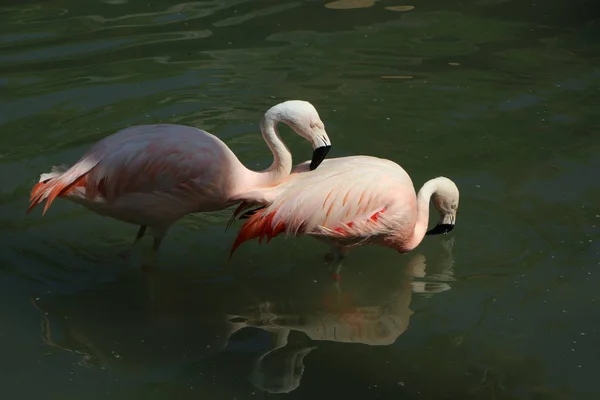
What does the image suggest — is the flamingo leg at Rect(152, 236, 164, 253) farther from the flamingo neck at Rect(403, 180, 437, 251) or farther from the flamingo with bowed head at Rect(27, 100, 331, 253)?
the flamingo neck at Rect(403, 180, 437, 251)

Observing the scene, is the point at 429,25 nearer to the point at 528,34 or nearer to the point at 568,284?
the point at 528,34

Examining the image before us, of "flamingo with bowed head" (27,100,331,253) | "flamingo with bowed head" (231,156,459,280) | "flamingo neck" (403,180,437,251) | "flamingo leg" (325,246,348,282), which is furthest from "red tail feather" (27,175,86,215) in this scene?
"flamingo neck" (403,180,437,251)

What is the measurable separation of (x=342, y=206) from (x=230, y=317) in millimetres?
725

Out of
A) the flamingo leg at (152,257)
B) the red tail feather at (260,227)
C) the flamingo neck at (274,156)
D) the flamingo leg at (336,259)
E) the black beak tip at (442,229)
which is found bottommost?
the flamingo leg at (336,259)

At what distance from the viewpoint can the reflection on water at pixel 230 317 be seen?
166 inches

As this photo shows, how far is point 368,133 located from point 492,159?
2.59 ft

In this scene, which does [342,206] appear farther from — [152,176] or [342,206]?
[152,176]

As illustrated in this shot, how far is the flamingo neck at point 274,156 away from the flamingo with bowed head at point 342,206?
5 centimetres

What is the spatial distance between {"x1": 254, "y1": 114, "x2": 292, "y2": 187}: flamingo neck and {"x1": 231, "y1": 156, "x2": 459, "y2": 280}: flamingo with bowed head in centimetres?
5

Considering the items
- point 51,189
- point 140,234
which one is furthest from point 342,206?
point 51,189

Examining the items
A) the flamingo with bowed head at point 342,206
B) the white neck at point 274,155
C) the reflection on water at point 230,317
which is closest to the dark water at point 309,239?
the reflection on water at point 230,317

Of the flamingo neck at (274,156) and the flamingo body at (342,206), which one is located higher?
the flamingo neck at (274,156)

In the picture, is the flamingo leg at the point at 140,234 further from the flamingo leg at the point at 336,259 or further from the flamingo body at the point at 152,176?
the flamingo leg at the point at 336,259

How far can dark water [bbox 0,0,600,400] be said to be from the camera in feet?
13.6
